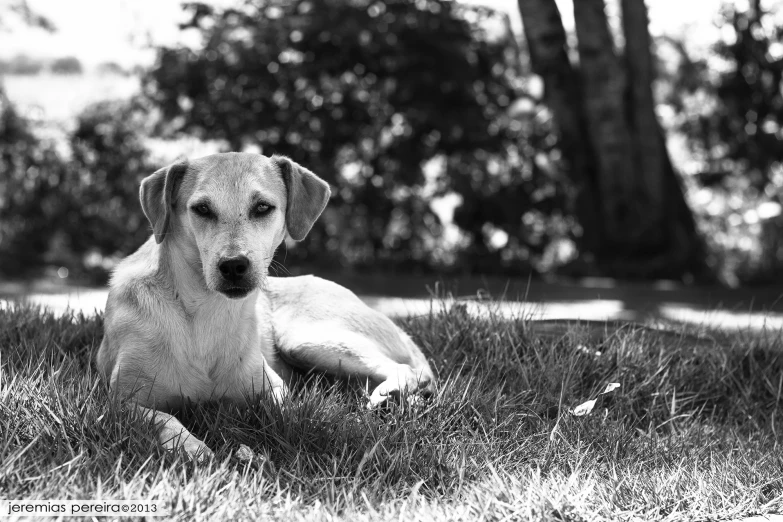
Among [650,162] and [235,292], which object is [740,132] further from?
[235,292]

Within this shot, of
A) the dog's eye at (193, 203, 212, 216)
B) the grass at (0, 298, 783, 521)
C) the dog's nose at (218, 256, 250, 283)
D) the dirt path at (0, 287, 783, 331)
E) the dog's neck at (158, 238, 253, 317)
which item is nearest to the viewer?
the grass at (0, 298, 783, 521)

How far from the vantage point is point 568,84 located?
11375mm

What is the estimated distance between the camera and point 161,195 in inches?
145

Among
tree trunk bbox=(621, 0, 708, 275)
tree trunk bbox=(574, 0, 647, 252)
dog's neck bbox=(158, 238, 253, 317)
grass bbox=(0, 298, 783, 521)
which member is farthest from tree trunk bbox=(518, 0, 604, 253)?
dog's neck bbox=(158, 238, 253, 317)

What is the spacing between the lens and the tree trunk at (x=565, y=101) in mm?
11211

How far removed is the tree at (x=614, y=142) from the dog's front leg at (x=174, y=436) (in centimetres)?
856

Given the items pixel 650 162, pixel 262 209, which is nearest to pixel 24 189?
pixel 650 162

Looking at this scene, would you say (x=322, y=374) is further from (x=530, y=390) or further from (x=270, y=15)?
(x=270, y=15)

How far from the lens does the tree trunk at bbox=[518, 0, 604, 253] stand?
36.8ft

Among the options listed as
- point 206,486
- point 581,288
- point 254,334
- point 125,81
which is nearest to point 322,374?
point 254,334

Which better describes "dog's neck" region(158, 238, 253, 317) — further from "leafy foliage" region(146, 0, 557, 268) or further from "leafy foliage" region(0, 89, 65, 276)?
"leafy foliage" region(0, 89, 65, 276)

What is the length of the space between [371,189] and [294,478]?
8.36 m

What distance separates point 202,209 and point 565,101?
863 cm

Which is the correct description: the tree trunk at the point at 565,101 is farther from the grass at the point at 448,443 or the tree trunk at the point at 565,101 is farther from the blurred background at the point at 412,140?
the grass at the point at 448,443
